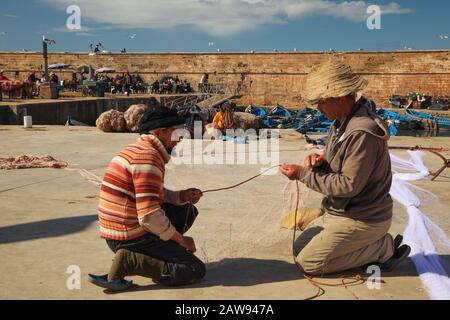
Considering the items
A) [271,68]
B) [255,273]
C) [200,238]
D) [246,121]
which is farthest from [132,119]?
[271,68]

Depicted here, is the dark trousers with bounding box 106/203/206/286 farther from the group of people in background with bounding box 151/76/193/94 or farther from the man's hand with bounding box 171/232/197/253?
the group of people in background with bounding box 151/76/193/94

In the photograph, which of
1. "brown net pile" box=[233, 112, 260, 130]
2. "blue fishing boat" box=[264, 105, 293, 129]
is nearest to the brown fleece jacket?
"brown net pile" box=[233, 112, 260, 130]

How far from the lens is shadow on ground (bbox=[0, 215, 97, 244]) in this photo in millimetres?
4556

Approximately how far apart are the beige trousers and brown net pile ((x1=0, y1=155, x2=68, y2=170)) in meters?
5.59

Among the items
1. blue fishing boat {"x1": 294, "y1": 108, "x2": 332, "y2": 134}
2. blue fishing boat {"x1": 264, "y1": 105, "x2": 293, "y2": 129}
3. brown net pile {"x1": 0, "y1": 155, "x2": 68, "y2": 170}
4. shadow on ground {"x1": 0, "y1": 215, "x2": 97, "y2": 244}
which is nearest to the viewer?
shadow on ground {"x1": 0, "y1": 215, "x2": 97, "y2": 244}

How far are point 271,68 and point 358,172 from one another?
4241 centimetres

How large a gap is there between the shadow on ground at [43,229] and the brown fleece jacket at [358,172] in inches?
96.4

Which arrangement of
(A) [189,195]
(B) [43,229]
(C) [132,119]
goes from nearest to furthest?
(A) [189,195], (B) [43,229], (C) [132,119]

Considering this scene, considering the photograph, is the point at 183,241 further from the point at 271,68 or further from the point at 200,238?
the point at 271,68

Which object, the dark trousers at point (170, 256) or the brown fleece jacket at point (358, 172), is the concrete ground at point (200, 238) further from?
the brown fleece jacket at point (358, 172)

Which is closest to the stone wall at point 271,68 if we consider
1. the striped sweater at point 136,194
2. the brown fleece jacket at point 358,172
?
the brown fleece jacket at point 358,172

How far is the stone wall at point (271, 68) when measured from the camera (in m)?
40.2

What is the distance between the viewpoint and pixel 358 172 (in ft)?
10.9
